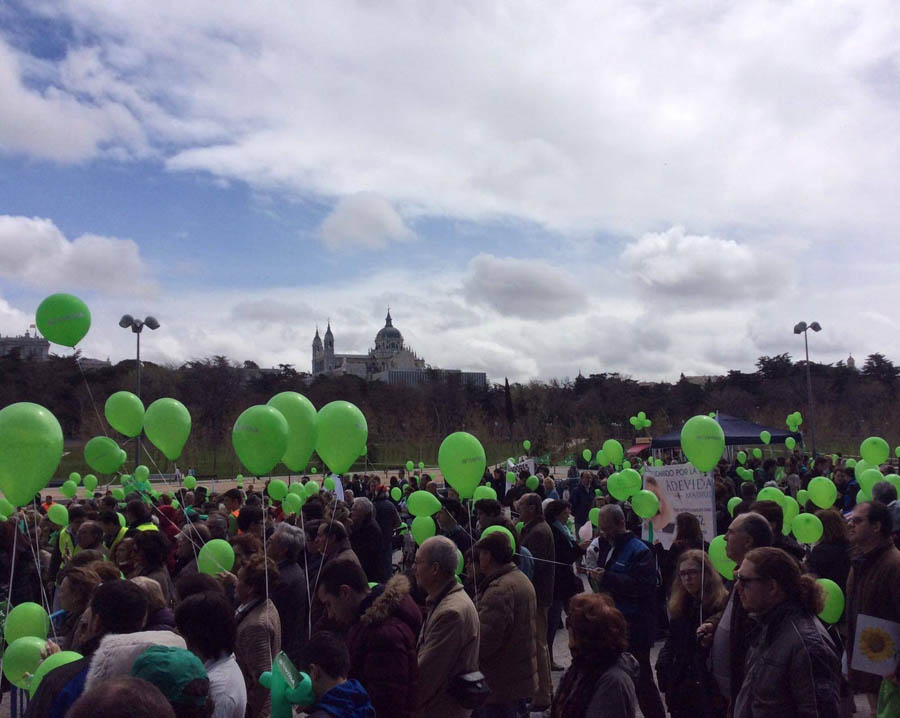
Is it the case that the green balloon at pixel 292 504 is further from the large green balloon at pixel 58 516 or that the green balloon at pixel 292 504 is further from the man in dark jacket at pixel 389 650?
the man in dark jacket at pixel 389 650

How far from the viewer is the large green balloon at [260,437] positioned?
17.0 ft

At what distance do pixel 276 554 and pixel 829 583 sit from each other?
3581 mm

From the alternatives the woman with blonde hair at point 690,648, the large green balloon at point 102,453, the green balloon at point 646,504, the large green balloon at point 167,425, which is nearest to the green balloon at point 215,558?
the large green balloon at point 167,425

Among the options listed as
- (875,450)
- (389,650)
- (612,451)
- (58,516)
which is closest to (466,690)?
(389,650)

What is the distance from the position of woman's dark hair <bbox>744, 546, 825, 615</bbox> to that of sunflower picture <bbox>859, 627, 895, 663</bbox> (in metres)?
1.33

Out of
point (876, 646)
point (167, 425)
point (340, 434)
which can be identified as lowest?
point (876, 646)

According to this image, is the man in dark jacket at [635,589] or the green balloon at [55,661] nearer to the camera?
the green balloon at [55,661]

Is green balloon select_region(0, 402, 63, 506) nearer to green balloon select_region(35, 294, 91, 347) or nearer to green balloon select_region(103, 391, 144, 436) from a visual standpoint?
green balloon select_region(35, 294, 91, 347)

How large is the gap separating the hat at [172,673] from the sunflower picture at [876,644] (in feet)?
11.5

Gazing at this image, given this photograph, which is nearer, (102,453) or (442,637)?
(442,637)

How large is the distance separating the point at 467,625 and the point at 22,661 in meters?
2.06

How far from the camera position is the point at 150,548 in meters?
4.84

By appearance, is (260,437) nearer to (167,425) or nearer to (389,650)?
(167,425)

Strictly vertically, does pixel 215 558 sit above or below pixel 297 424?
below
